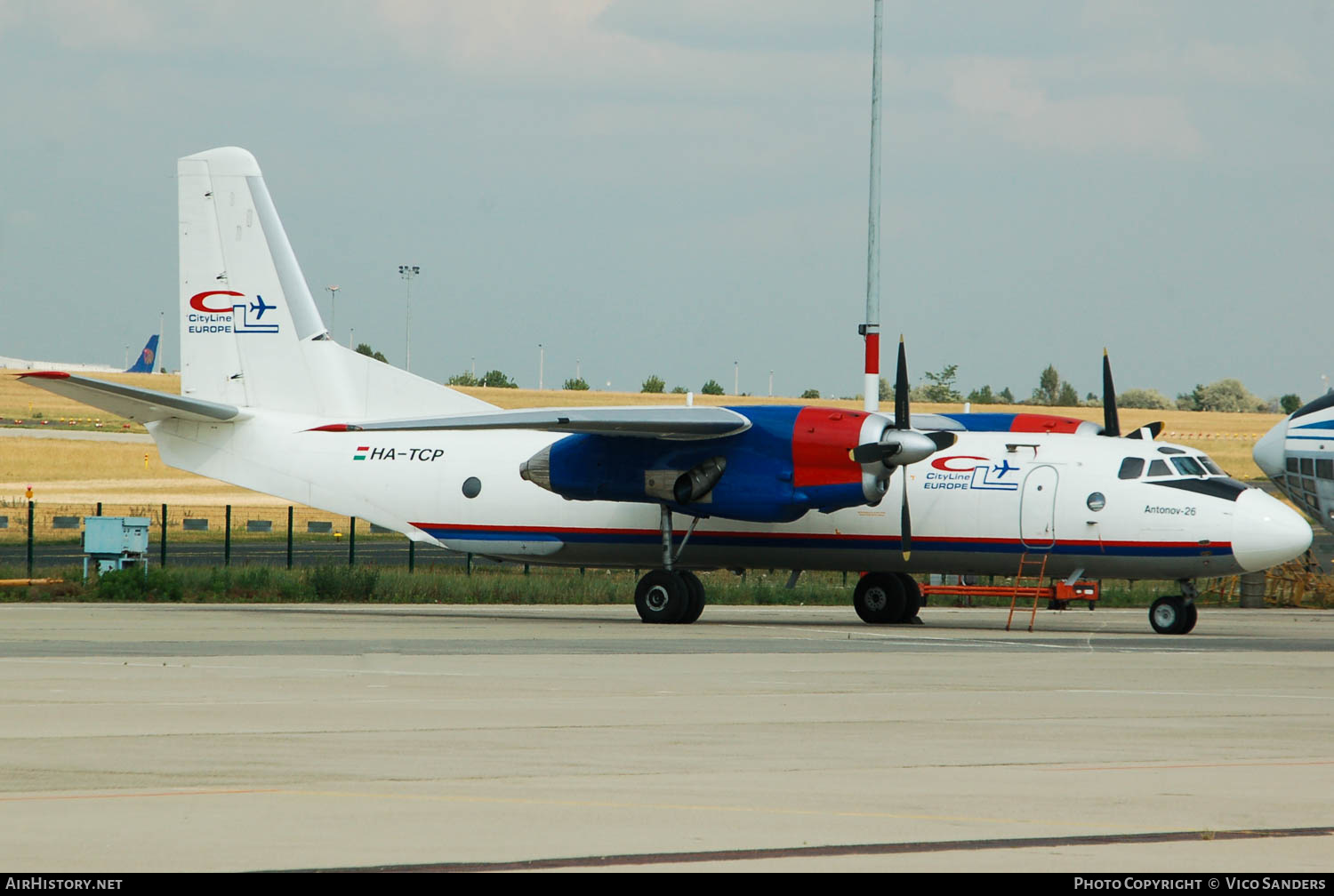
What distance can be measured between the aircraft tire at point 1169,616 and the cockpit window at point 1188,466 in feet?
6.42

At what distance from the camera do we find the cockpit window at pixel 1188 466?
24.7m

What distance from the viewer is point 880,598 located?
27281 millimetres

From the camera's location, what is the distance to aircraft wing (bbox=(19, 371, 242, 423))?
24656 millimetres

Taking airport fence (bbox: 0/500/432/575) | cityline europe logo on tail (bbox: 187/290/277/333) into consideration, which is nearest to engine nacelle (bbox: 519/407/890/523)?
cityline europe logo on tail (bbox: 187/290/277/333)

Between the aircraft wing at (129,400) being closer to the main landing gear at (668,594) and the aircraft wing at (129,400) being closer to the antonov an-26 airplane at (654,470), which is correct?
the antonov an-26 airplane at (654,470)

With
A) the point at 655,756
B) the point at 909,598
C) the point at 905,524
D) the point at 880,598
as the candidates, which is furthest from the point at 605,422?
the point at 655,756

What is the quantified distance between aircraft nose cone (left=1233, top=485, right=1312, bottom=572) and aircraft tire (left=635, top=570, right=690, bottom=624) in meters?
8.58

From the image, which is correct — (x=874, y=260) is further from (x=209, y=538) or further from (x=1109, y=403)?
(x=209, y=538)

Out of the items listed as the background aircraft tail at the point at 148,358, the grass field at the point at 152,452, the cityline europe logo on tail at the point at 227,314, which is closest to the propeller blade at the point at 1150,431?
the cityline europe logo on tail at the point at 227,314

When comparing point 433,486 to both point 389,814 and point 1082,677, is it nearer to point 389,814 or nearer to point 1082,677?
point 1082,677

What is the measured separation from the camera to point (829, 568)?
2625 cm
